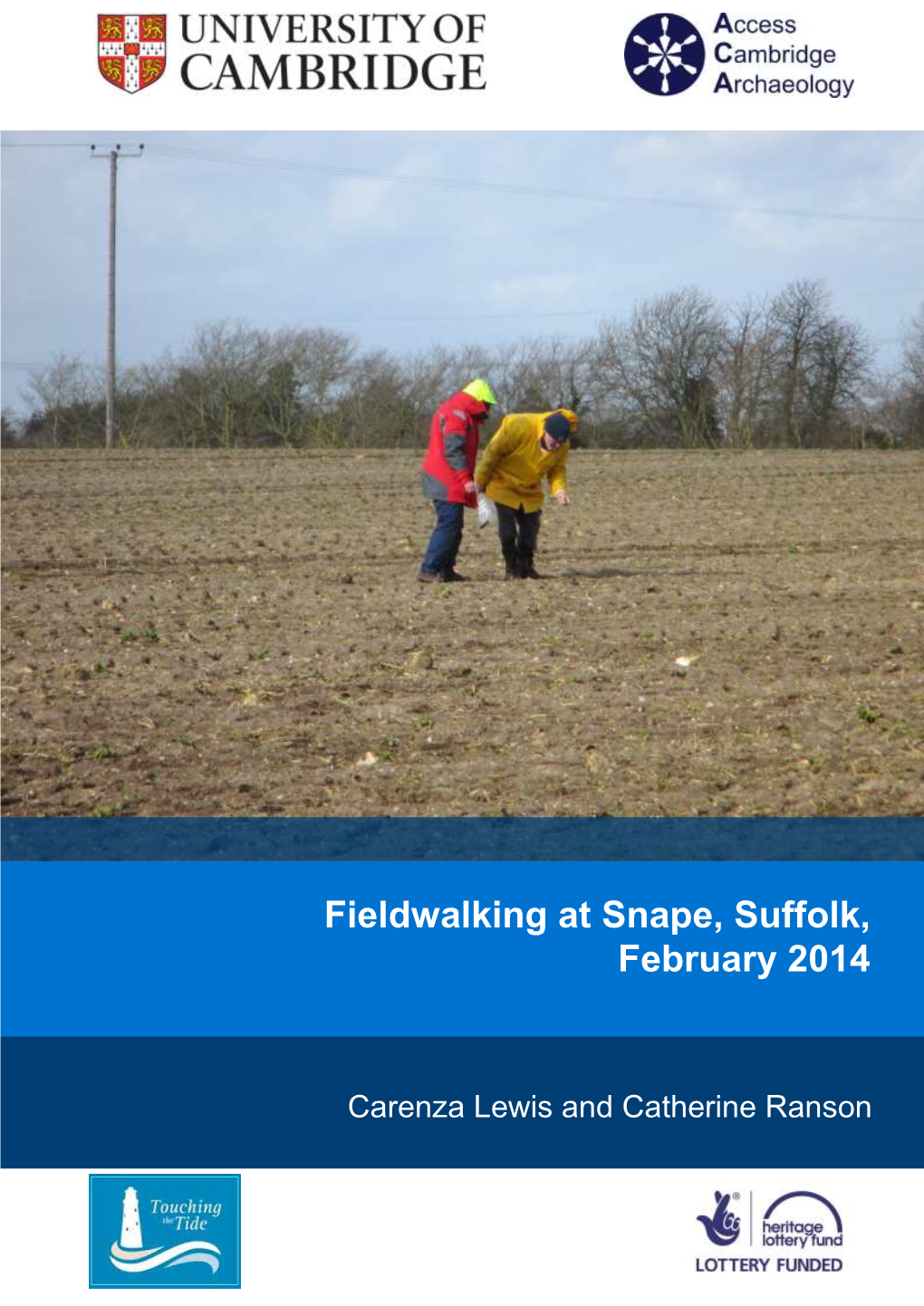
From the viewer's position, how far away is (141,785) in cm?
640

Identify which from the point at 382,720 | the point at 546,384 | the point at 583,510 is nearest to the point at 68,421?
the point at 546,384

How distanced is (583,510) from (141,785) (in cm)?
1378

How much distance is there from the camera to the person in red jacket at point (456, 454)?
11.9m

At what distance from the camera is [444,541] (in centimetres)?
1247

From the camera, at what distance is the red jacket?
1194cm

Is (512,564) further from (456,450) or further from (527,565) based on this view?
(456,450)

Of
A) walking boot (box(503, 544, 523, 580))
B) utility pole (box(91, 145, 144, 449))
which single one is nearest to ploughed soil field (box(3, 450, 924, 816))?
Result: walking boot (box(503, 544, 523, 580))

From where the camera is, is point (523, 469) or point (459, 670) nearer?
point (459, 670)

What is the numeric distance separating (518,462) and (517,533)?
66cm

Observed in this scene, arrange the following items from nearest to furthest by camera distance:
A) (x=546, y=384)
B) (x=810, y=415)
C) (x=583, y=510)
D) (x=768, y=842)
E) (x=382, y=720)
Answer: (x=768, y=842)
(x=382, y=720)
(x=583, y=510)
(x=546, y=384)
(x=810, y=415)

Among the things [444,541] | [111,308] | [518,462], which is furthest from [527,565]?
[111,308]
